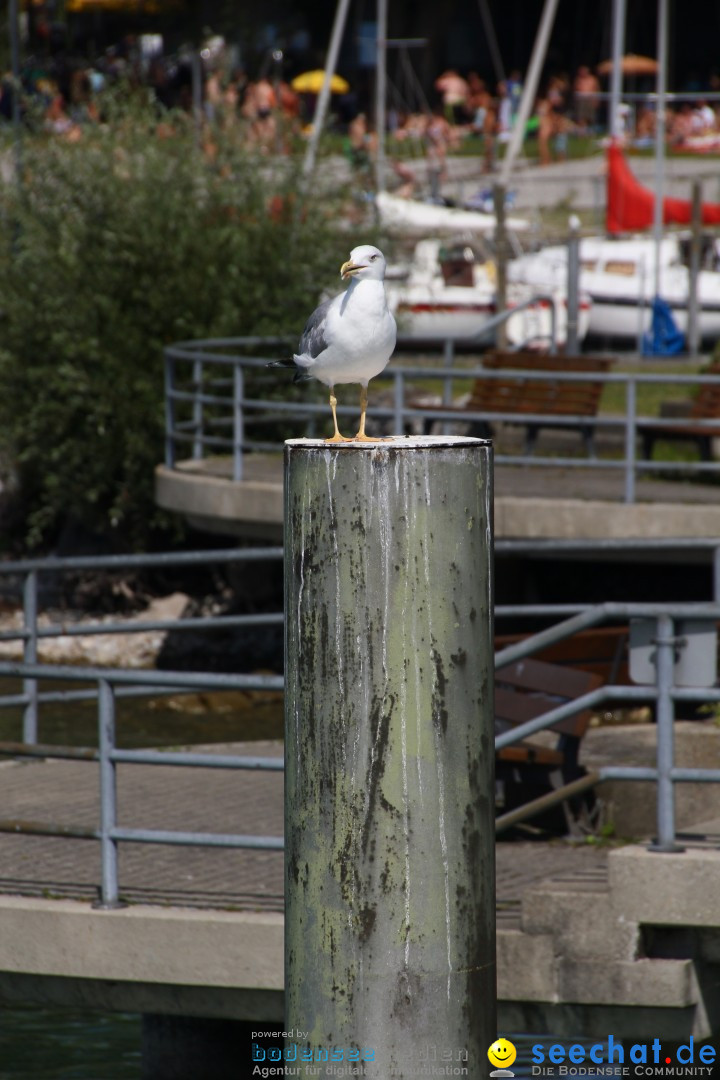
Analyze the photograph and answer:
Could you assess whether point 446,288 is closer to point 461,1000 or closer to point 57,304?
point 57,304

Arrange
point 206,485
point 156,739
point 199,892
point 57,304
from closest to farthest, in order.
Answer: point 199,892, point 156,739, point 206,485, point 57,304

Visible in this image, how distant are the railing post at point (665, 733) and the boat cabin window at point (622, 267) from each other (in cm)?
2413

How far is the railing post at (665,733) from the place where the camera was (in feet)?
19.8

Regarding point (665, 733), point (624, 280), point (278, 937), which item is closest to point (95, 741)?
point (278, 937)

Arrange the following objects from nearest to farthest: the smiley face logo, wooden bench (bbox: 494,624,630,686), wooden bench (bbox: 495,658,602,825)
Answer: the smiley face logo
wooden bench (bbox: 495,658,602,825)
wooden bench (bbox: 494,624,630,686)

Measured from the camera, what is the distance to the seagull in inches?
178

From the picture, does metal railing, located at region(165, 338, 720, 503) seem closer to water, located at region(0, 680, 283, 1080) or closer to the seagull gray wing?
water, located at region(0, 680, 283, 1080)

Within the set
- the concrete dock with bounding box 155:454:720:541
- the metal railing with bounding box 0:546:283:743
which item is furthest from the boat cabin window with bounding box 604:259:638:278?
the metal railing with bounding box 0:546:283:743

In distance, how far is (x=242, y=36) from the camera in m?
43.3

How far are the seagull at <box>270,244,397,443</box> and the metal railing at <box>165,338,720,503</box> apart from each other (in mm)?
6881

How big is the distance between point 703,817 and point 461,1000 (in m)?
3.88

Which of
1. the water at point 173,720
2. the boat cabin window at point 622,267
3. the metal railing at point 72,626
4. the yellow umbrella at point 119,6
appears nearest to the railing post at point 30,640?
the metal railing at point 72,626

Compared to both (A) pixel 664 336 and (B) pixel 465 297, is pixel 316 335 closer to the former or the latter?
(A) pixel 664 336

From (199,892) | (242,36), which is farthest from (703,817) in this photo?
(242,36)
